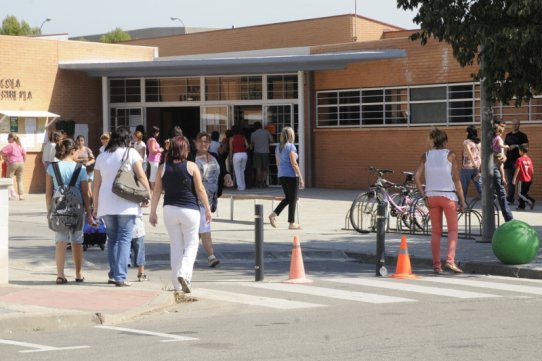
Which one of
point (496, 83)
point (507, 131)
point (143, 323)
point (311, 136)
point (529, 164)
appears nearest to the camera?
point (143, 323)

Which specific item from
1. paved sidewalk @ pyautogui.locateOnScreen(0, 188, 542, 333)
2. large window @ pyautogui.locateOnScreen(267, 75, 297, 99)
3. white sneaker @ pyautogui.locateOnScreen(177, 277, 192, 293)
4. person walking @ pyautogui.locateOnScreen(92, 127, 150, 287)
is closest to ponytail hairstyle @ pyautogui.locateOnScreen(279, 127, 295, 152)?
paved sidewalk @ pyautogui.locateOnScreen(0, 188, 542, 333)

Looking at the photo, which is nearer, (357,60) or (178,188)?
(178,188)

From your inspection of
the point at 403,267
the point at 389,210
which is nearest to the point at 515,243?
the point at 403,267

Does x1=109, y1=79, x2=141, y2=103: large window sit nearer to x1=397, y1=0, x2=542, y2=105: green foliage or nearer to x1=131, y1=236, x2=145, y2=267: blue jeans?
x1=397, y1=0, x2=542, y2=105: green foliage

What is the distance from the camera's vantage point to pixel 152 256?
16.9 metres

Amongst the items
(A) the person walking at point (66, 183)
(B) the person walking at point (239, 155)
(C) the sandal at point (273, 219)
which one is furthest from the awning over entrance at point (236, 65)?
(A) the person walking at point (66, 183)

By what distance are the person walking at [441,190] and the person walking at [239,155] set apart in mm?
16434

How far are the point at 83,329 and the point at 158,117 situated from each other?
1022 inches

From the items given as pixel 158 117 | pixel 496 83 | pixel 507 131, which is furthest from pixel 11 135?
pixel 496 83

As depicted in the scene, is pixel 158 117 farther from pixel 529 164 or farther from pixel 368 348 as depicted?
pixel 368 348

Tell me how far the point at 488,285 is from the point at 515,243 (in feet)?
4.89

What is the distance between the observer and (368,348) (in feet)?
29.0

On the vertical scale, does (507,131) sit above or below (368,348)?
above

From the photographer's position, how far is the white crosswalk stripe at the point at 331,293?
12.2 m
